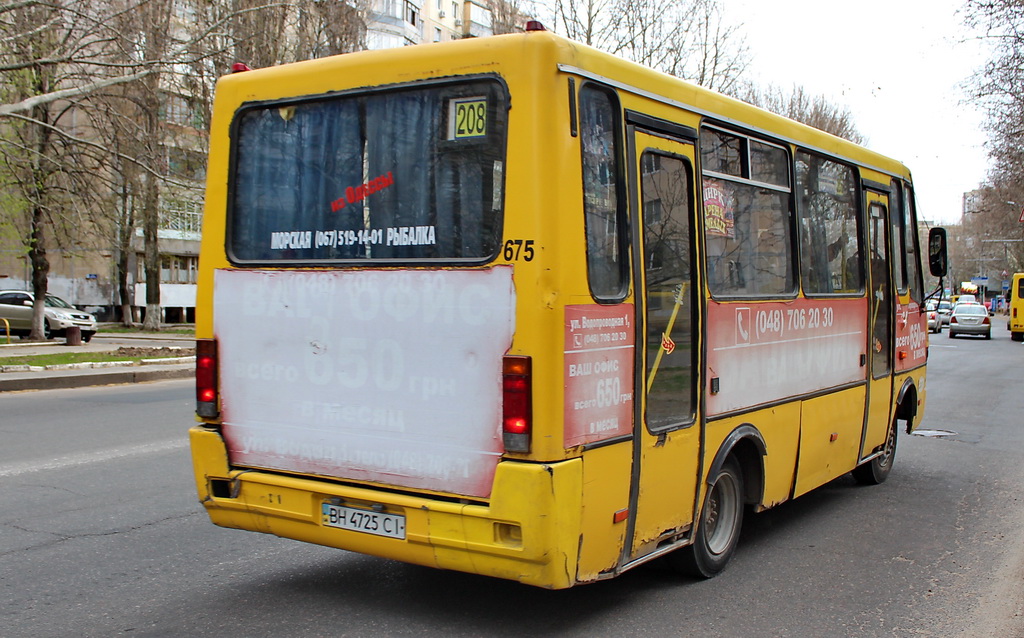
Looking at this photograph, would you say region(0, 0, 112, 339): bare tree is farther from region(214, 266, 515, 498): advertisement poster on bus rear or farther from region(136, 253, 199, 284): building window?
region(136, 253, 199, 284): building window

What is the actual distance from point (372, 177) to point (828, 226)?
398cm

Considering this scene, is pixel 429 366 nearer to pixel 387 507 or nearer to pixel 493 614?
pixel 387 507

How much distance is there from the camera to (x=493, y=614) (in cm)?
491

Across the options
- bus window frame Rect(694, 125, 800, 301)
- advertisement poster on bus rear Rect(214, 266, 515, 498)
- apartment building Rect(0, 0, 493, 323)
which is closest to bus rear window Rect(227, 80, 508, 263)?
advertisement poster on bus rear Rect(214, 266, 515, 498)

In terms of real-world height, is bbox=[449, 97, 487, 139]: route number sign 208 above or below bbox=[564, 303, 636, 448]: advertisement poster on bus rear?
above

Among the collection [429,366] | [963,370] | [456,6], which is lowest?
[963,370]

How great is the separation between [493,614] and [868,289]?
15.4 ft

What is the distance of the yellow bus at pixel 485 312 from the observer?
4.26 m

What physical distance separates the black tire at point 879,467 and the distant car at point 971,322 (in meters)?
40.4

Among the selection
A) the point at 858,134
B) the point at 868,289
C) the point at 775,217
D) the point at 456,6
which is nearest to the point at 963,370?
the point at 868,289

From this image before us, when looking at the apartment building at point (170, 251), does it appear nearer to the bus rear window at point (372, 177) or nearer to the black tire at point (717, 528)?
the bus rear window at point (372, 177)

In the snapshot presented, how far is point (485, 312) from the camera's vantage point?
4.33 metres

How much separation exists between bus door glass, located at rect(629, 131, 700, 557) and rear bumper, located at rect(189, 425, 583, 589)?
0.65 metres

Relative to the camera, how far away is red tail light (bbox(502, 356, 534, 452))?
420 cm
